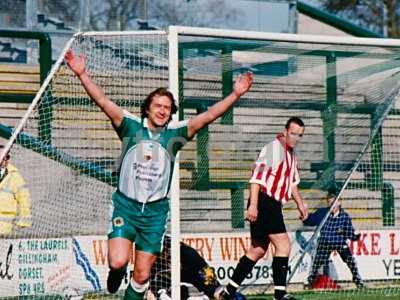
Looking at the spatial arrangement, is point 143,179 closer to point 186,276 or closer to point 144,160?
point 144,160

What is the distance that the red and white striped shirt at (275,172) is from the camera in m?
12.0

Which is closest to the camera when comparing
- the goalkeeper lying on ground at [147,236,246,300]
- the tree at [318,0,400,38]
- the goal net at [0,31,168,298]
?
the goalkeeper lying on ground at [147,236,246,300]

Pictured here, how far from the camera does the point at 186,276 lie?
1178 centimetres

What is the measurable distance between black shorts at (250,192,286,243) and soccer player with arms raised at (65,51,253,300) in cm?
202

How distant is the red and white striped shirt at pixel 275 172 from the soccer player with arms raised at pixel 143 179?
2.02 m

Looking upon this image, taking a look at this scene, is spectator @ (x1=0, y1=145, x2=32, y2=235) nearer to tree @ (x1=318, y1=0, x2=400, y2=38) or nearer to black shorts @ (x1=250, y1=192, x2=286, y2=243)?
black shorts @ (x1=250, y1=192, x2=286, y2=243)

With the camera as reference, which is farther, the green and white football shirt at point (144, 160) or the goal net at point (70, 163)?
the goal net at point (70, 163)

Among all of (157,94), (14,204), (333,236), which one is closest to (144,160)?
(157,94)

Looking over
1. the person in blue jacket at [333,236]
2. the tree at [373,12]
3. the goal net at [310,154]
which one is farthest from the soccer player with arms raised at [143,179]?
the tree at [373,12]

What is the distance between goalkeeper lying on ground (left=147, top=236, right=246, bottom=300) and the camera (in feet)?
37.7

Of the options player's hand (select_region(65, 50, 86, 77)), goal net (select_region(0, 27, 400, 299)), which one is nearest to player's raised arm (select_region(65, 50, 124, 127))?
player's hand (select_region(65, 50, 86, 77))

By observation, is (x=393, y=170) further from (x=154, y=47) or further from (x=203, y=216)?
(x=154, y=47)

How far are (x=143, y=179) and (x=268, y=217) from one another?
7.39 feet

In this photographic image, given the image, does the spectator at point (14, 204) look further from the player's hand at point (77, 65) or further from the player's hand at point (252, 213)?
the player's hand at point (77, 65)
